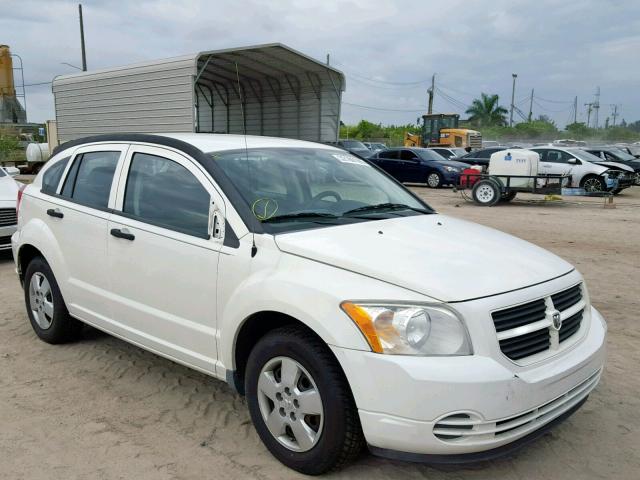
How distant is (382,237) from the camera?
317 centimetres

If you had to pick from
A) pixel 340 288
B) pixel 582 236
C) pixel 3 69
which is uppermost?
pixel 3 69

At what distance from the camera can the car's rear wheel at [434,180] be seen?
20.8 meters

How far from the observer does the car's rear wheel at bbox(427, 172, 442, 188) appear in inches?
819

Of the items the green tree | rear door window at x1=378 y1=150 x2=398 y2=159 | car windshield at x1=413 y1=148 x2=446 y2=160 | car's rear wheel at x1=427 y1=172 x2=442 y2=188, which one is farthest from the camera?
the green tree

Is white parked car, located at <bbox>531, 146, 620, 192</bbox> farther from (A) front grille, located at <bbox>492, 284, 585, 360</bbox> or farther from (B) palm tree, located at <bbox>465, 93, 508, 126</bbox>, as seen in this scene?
(B) palm tree, located at <bbox>465, 93, 508, 126</bbox>

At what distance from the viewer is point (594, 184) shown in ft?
57.0

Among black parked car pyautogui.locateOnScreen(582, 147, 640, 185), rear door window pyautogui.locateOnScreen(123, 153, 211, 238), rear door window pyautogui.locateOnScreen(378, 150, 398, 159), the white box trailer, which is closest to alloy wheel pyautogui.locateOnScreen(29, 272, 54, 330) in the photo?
rear door window pyautogui.locateOnScreen(123, 153, 211, 238)

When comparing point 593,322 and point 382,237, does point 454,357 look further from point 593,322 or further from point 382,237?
point 593,322

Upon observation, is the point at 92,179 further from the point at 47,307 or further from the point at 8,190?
the point at 8,190

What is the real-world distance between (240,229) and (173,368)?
64.1 inches

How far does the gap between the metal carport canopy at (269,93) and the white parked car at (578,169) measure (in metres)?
7.47

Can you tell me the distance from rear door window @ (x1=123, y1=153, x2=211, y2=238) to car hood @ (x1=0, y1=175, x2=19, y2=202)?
515cm

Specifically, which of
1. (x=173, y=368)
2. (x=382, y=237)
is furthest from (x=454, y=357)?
(x=173, y=368)

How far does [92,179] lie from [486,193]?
12654 mm
